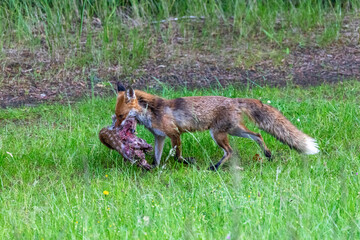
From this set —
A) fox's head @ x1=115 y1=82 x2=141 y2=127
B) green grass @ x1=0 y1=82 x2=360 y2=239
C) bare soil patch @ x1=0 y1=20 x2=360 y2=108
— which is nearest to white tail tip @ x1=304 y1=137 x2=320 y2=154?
green grass @ x1=0 y1=82 x2=360 y2=239

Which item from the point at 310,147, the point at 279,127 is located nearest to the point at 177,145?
the point at 279,127

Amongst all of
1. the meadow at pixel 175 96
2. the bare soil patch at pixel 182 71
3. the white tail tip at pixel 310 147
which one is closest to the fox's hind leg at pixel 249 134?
the meadow at pixel 175 96

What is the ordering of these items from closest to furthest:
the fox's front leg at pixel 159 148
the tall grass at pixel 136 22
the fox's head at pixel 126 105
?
the fox's head at pixel 126 105 → the fox's front leg at pixel 159 148 → the tall grass at pixel 136 22

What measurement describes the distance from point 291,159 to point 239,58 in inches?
217

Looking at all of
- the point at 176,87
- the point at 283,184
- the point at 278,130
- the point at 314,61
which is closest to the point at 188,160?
the point at 278,130

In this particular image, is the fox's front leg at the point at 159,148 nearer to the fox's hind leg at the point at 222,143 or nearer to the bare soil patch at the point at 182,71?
the fox's hind leg at the point at 222,143

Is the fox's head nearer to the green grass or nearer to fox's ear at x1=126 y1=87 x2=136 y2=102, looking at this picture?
fox's ear at x1=126 y1=87 x2=136 y2=102

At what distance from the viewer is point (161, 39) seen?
12.5 metres

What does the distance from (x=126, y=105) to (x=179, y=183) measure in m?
1.29

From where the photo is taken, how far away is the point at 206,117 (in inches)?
253

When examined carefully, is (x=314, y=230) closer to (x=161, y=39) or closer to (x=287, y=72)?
(x=287, y=72)

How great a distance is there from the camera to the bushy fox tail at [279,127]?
20.2 feet

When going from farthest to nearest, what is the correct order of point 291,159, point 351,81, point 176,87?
point 176,87 → point 351,81 → point 291,159

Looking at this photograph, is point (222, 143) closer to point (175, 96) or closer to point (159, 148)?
point (159, 148)
